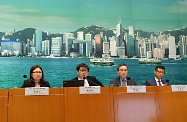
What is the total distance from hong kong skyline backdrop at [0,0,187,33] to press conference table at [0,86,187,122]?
7.39 feet

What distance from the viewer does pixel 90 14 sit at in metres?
4.44

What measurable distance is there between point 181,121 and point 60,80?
234cm

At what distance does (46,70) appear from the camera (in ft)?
13.5

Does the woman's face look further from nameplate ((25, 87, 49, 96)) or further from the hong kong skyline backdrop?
the hong kong skyline backdrop

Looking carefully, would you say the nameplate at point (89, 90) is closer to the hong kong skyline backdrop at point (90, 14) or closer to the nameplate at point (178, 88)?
the nameplate at point (178, 88)

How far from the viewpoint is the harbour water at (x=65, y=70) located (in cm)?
393

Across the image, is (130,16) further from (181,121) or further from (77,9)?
(181,121)

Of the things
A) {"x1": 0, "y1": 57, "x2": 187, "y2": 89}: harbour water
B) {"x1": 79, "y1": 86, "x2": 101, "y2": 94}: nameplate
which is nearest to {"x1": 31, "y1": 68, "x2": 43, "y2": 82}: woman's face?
{"x1": 79, "y1": 86, "x2": 101, "y2": 94}: nameplate

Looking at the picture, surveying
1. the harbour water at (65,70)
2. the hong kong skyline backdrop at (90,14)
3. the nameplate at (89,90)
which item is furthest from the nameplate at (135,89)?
the hong kong skyline backdrop at (90,14)

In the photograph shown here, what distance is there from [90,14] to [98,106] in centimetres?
258

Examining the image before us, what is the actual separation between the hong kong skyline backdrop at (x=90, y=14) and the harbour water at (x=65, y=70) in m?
0.60

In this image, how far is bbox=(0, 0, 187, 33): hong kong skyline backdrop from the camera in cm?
405

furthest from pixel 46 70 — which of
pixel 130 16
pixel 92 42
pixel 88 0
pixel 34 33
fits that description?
pixel 130 16

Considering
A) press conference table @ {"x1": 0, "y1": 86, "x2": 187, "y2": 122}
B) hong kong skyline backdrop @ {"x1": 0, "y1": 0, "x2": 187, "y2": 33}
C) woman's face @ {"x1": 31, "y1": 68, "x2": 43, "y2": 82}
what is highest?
hong kong skyline backdrop @ {"x1": 0, "y1": 0, "x2": 187, "y2": 33}
